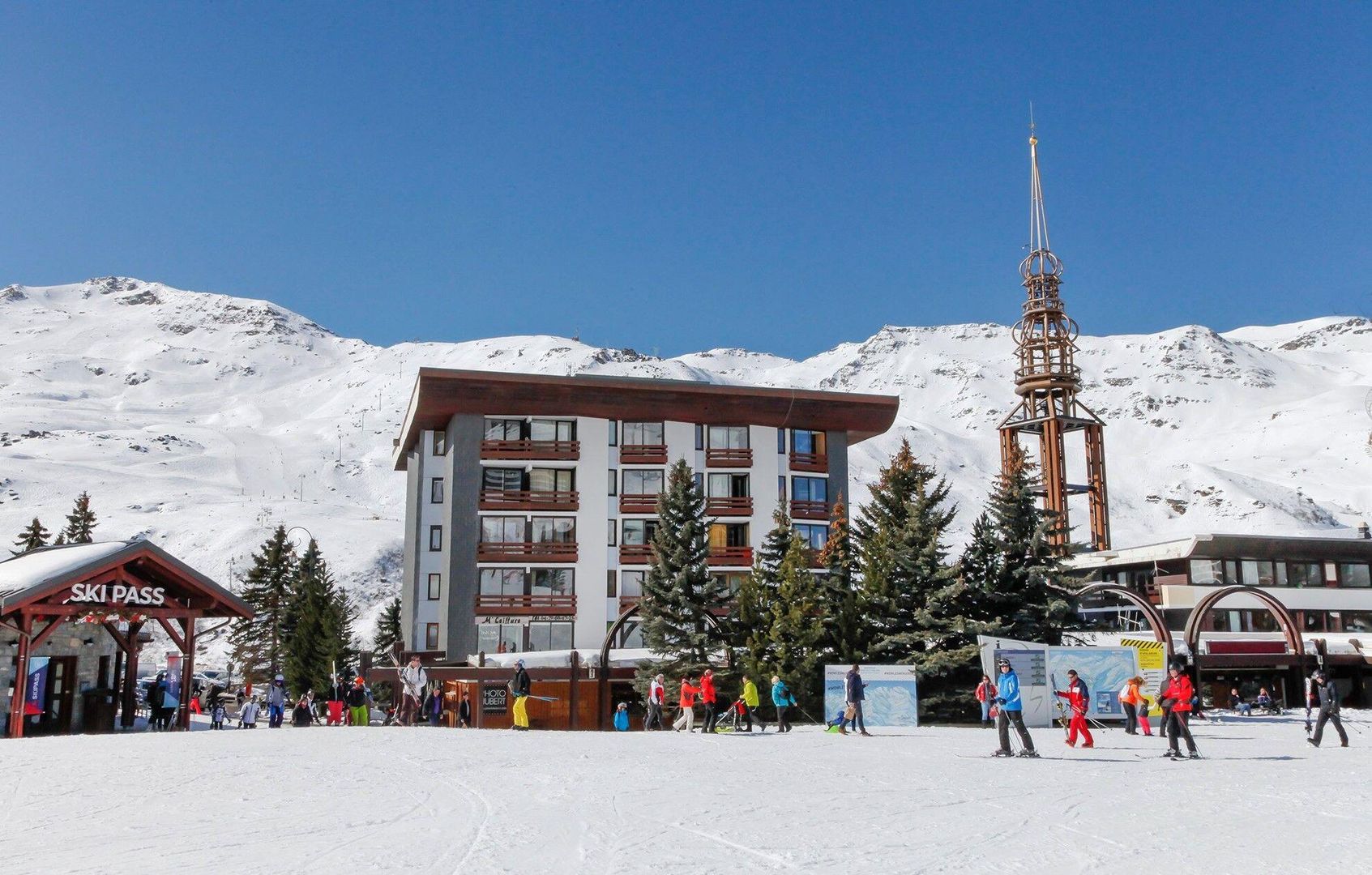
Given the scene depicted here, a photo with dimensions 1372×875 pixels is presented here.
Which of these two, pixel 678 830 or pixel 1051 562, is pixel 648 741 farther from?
pixel 1051 562

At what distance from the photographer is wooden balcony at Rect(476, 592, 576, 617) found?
51031 millimetres

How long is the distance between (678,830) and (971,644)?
2338cm

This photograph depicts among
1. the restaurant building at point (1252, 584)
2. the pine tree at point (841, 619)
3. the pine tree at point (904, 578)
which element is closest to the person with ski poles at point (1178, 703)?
the pine tree at point (904, 578)

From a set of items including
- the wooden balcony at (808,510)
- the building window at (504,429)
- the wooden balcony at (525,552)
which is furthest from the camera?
the wooden balcony at (808,510)

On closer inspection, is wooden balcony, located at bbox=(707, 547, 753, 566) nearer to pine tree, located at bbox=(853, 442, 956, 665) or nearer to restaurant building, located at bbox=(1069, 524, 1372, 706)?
restaurant building, located at bbox=(1069, 524, 1372, 706)

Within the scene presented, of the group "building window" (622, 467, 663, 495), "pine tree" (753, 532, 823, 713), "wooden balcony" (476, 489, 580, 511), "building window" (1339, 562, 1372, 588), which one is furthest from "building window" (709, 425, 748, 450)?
"building window" (1339, 562, 1372, 588)

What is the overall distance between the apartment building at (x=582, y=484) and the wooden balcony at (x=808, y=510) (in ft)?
0.22

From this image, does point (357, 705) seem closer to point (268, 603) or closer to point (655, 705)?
point (655, 705)

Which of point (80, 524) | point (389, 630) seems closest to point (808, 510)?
point (389, 630)

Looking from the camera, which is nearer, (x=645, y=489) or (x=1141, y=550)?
(x=645, y=489)

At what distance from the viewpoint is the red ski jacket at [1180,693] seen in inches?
763

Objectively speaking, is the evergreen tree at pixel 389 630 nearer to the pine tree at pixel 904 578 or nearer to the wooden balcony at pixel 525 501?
the wooden balcony at pixel 525 501

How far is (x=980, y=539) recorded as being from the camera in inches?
1425

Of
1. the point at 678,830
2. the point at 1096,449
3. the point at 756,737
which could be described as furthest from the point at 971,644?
the point at 1096,449
